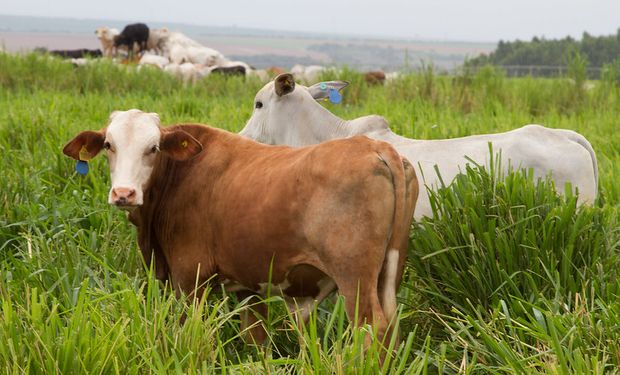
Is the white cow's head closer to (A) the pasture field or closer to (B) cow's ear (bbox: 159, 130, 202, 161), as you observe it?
(A) the pasture field

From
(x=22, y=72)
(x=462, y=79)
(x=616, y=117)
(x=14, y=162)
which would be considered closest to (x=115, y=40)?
(x=22, y=72)

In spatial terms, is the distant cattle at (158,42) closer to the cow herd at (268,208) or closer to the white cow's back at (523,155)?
the white cow's back at (523,155)

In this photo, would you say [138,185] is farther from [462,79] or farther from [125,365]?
[462,79]

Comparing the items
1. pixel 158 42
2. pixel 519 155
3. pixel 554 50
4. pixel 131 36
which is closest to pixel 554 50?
pixel 554 50

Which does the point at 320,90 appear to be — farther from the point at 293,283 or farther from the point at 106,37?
the point at 106,37

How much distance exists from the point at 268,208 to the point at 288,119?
2.33 metres

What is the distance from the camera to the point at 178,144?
4.20 meters

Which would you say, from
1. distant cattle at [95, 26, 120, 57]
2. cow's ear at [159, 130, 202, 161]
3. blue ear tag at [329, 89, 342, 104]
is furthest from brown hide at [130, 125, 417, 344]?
distant cattle at [95, 26, 120, 57]

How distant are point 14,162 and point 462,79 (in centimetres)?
737

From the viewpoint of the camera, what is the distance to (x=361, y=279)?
11.5 feet

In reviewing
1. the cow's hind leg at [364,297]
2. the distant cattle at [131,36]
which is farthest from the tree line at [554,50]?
the cow's hind leg at [364,297]

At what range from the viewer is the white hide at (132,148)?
3.99m

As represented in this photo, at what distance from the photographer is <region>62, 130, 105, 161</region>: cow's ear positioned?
14.1ft

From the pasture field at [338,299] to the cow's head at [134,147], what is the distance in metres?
0.35
